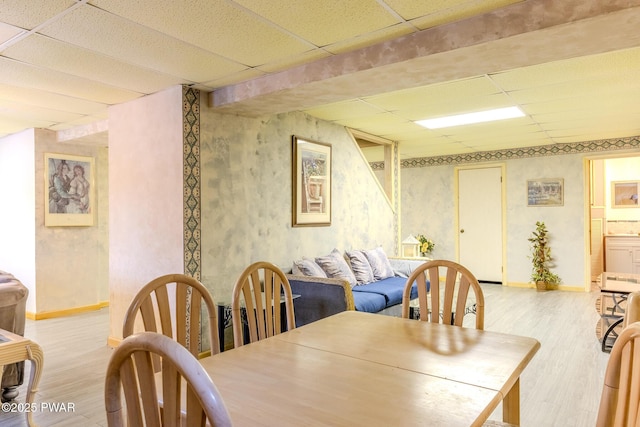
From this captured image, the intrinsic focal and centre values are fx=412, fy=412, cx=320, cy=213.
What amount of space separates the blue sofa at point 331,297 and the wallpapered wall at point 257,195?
0.56 m

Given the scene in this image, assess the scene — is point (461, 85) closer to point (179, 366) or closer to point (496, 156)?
point (179, 366)

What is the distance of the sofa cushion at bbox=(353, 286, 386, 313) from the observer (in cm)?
362

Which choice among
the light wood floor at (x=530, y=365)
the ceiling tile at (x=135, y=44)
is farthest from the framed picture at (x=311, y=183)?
the light wood floor at (x=530, y=365)

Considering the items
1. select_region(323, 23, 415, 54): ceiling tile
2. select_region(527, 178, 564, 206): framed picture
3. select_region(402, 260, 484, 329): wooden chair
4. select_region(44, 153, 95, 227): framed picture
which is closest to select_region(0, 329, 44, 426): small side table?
select_region(402, 260, 484, 329): wooden chair

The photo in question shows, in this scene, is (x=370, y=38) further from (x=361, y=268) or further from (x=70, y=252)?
(x=70, y=252)

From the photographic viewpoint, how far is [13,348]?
2.14 meters

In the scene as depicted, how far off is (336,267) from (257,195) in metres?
1.13

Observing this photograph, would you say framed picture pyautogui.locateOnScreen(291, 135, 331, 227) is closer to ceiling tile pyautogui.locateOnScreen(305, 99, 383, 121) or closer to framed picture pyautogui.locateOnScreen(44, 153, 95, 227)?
ceiling tile pyautogui.locateOnScreen(305, 99, 383, 121)

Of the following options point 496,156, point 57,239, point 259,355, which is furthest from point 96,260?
point 496,156

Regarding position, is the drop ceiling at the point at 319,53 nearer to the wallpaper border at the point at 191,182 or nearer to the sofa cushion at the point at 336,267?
the wallpaper border at the point at 191,182

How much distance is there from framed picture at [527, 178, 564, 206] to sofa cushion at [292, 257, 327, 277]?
4.78m

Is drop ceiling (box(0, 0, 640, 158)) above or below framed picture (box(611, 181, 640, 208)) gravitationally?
above

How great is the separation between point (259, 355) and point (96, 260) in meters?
5.10

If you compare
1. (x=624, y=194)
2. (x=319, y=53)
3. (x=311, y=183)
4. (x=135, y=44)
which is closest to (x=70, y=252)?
(x=311, y=183)
